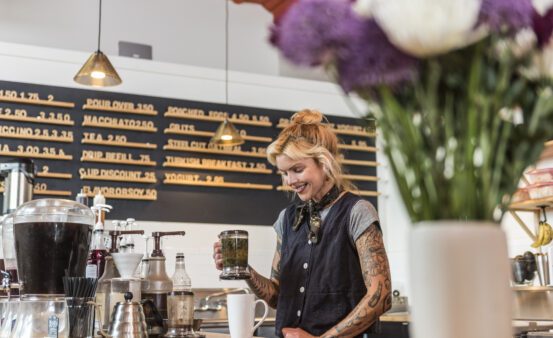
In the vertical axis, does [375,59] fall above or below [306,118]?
below

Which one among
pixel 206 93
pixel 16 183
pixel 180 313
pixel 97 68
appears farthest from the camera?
pixel 206 93

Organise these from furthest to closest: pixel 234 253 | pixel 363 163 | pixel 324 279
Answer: pixel 363 163, pixel 324 279, pixel 234 253

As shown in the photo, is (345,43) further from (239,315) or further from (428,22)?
(239,315)

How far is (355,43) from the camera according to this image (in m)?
0.70

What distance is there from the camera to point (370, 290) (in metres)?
2.22

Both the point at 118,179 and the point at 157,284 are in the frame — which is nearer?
the point at 157,284

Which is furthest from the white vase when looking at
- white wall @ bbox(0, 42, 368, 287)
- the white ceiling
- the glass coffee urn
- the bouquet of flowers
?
the white ceiling

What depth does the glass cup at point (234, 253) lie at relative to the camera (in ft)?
7.27

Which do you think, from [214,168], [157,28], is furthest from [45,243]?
[157,28]

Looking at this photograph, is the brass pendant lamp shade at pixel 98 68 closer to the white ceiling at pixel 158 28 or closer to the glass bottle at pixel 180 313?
the white ceiling at pixel 158 28

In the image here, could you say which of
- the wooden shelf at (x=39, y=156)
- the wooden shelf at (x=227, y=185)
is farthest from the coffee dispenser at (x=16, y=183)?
the wooden shelf at (x=227, y=185)

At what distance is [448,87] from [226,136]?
4.71 meters

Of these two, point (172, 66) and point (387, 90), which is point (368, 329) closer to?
point (387, 90)

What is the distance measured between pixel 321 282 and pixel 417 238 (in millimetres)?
1781
